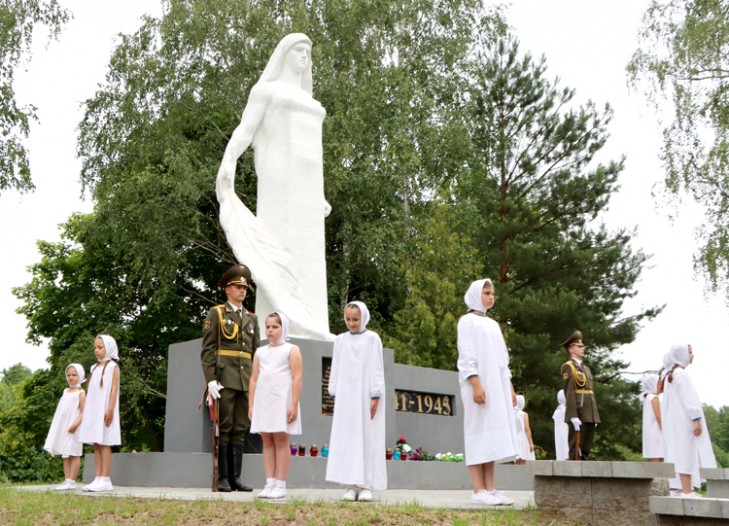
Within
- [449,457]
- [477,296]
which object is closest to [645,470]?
[477,296]

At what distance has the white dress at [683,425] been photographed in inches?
313

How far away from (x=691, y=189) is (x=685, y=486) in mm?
11103

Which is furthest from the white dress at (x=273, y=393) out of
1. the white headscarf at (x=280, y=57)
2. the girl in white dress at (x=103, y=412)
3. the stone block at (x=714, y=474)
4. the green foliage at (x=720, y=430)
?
the green foliage at (x=720, y=430)

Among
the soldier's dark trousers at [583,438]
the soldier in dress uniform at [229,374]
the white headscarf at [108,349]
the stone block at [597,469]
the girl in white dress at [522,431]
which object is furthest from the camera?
the girl in white dress at [522,431]

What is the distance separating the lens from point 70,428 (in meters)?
8.83

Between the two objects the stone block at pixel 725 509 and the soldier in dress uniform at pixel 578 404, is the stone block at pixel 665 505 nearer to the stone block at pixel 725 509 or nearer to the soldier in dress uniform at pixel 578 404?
the stone block at pixel 725 509

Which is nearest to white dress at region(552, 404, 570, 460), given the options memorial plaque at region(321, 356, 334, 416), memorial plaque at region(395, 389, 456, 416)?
memorial plaque at region(395, 389, 456, 416)

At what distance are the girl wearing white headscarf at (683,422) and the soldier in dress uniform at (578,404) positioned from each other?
146 centimetres

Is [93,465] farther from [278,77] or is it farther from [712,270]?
[712,270]

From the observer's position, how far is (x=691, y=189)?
58.5ft

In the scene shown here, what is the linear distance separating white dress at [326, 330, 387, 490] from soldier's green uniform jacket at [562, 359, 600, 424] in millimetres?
3570

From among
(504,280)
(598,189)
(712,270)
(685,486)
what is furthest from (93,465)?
(598,189)

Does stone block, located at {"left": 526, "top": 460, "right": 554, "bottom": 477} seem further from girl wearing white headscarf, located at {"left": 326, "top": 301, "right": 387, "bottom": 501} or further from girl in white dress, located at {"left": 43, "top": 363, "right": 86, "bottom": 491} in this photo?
girl in white dress, located at {"left": 43, "top": 363, "right": 86, "bottom": 491}

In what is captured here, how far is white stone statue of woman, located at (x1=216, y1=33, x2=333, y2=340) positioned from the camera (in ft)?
34.6
